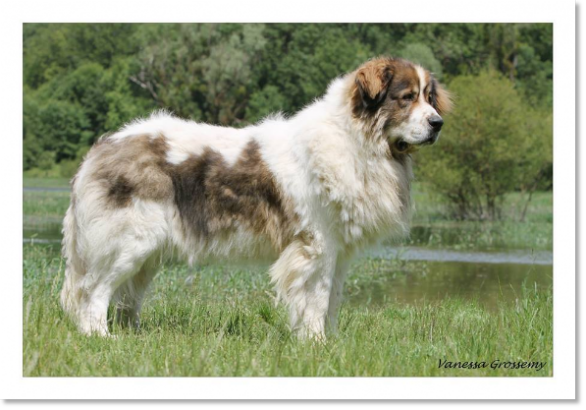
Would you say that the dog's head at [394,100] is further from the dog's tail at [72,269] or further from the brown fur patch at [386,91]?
the dog's tail at [72,269]

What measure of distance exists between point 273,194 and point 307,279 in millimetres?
746

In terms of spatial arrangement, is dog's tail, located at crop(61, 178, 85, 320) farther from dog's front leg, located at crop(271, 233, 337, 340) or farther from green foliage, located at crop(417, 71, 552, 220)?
green foliage, located at crop(417, 71, 552, 220)

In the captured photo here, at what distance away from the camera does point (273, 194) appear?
5.74 meters

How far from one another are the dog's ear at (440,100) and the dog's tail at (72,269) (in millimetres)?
3182

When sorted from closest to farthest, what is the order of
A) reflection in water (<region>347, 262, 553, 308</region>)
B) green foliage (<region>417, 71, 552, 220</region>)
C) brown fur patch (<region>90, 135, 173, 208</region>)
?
brown fur patch (<region>90, 135, 173, 208</region>)
reflection in water (<region>347, 262, 553, 308</region>)
green foliage (<region>417, 71, 552, 220</region>)

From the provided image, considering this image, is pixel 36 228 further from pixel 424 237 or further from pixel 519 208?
pixel 519 208

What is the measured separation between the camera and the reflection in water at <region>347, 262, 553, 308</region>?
1023 centimetres

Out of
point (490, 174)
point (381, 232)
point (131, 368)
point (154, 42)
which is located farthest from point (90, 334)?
point (154, 42)

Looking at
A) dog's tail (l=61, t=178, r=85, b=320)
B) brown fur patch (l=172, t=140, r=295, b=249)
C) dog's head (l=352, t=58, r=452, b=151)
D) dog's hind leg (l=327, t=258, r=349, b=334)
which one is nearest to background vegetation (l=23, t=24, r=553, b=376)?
dog's tail (l=61, t=178, r=85, b=320)

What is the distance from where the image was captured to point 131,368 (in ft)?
15.0

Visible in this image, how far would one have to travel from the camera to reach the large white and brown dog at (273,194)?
5.65 m

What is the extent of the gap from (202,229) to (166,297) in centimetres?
134

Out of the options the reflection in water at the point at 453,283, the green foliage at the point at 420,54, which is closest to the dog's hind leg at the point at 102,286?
the reflection in water at the point at 453,283

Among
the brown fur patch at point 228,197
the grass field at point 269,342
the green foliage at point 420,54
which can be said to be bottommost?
the grass field at point 269,342
